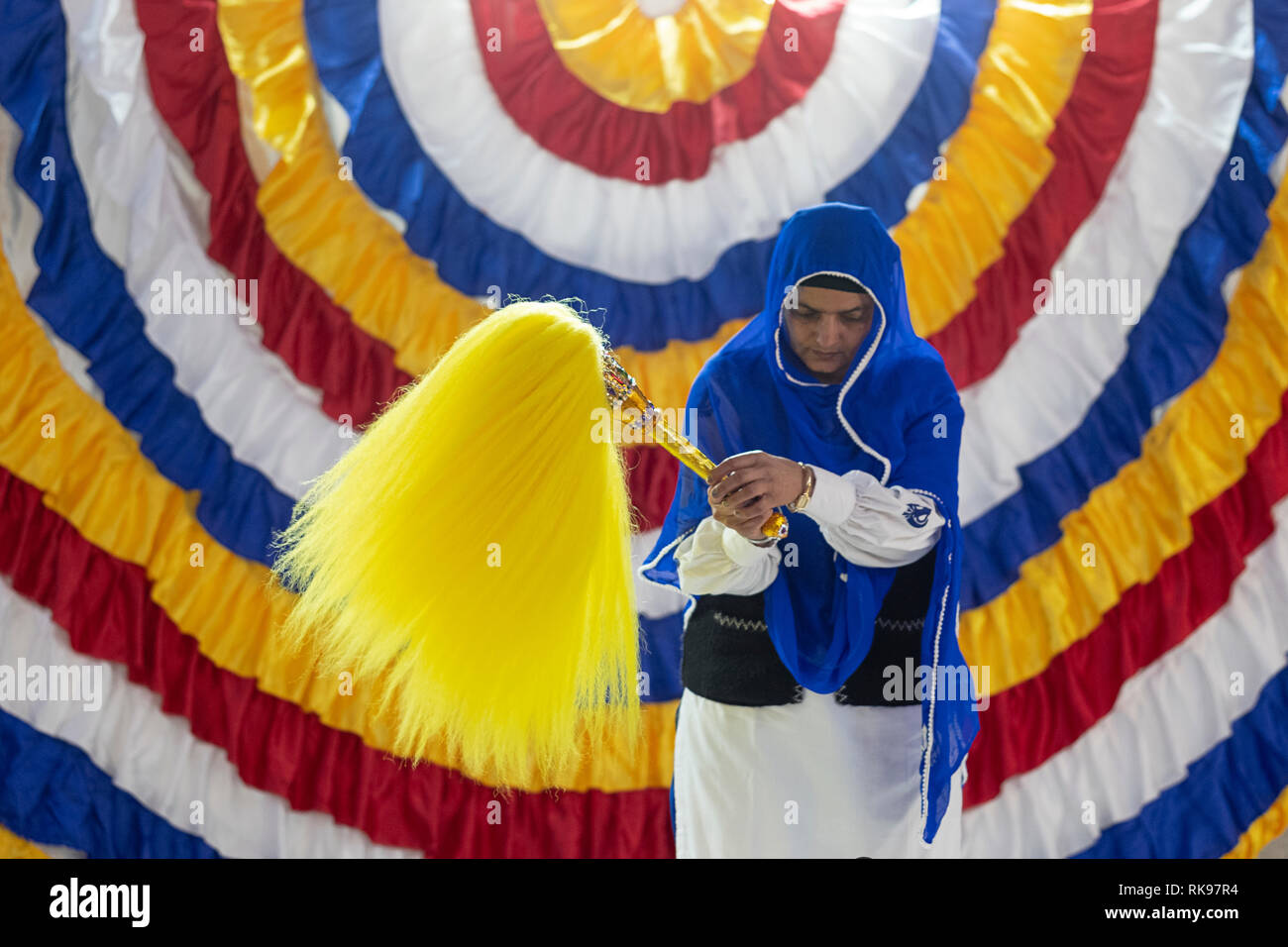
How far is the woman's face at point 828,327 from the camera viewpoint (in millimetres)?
1675

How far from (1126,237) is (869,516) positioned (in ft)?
4.64

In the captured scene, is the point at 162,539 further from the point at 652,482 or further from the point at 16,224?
the point at 652,482

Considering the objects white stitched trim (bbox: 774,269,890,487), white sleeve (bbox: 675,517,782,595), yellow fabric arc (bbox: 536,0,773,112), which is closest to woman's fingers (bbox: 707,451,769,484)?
white sleeve (bbox: 675,517,782,595)

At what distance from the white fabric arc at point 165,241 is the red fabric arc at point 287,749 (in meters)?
0.38

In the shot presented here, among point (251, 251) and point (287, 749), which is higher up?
point (251, 251)

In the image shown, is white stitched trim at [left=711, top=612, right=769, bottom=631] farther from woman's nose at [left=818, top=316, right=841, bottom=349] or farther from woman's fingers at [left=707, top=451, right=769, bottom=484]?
woman's nose at [left=818, top=316, right=841, bottom=349]

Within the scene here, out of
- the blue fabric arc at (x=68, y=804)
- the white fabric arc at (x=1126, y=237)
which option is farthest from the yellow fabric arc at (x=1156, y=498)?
the blue fabric arc at (x=68, y=804)

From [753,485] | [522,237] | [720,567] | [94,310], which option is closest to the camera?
[753,485]

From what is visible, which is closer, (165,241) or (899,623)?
(899,623)

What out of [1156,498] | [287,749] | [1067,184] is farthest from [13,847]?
[1067,184]

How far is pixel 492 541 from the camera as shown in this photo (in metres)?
1.66

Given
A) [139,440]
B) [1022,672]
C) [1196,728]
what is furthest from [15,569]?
[1196,728]

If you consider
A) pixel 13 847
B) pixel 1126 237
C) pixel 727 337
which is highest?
pixel 1126 237

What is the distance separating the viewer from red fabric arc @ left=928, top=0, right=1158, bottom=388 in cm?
262
